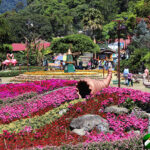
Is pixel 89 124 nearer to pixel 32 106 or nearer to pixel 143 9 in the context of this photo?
pixel 32 106

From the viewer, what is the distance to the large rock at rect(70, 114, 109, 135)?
29.2 ft

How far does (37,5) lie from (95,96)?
96.5 meters

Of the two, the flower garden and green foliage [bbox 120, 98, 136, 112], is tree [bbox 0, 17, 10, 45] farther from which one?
green foliage [bbox 120, 98, 136, 112]

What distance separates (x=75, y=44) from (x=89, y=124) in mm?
31395

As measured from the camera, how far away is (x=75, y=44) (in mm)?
39844

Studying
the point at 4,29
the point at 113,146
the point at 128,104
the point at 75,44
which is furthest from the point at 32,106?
the point at 75,44

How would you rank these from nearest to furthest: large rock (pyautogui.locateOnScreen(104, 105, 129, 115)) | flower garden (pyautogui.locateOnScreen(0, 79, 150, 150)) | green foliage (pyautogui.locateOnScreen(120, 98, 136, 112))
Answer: flower garden (pyautogui.locateOnScreen(0, 79, 150, 150))
large rock (pyautogui.locateOnScreen(104, 105, 129, 115))
green foliage (pyautogui.locateOnScreen(120, 98, 136, 112))

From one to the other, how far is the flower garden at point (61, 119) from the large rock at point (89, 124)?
19 cm

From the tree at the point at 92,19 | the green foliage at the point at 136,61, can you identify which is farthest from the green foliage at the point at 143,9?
the green foliage at the point at 136,61

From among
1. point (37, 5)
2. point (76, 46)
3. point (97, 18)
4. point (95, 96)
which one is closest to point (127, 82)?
point (95, 96)

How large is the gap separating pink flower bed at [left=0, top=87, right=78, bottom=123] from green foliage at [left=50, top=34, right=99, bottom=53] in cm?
2565

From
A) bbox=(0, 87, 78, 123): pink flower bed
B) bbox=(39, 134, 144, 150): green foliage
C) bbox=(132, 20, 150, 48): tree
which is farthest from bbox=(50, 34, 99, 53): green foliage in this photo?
bbox=(39, 134, 144, 150): green foliage

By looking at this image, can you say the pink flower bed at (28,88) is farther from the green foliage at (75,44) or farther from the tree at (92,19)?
the tree at (92,19)

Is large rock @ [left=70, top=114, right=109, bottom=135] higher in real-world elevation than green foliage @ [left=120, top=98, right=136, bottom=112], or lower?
lower
